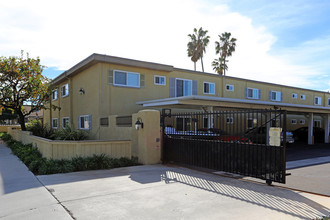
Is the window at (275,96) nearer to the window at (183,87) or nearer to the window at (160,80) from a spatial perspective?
the window at (183,87)

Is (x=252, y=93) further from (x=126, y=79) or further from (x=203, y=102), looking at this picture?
(x=126, y=79)

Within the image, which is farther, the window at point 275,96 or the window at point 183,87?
the window at point 275,96

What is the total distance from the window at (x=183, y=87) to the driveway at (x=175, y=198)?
10.5 m

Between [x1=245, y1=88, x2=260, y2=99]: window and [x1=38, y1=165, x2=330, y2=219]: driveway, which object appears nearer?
[x1=38, y1=165, x2=330, y2=219]: driveway

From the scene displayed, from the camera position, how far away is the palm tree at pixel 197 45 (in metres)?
37.1

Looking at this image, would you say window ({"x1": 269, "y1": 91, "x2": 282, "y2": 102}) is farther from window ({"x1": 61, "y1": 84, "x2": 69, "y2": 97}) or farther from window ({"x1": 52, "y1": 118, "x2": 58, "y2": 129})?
window ({"x1": 52, "y1": 118, "x2": 58, "y2": 129})

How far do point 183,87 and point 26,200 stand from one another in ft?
45.9

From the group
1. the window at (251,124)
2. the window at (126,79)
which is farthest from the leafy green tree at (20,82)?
the window at (251,124)

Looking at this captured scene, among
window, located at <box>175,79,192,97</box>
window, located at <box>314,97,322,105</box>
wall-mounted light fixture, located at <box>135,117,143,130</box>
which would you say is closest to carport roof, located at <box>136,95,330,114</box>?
window, located at <box>175,79,192,97</box>

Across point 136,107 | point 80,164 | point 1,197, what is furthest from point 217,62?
point 1,197

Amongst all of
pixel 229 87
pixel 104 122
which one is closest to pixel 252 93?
pixel 229 87

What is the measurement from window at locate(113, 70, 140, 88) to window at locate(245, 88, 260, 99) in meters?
12.0

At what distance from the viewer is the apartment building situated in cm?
1377

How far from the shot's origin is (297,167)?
30.9ft
